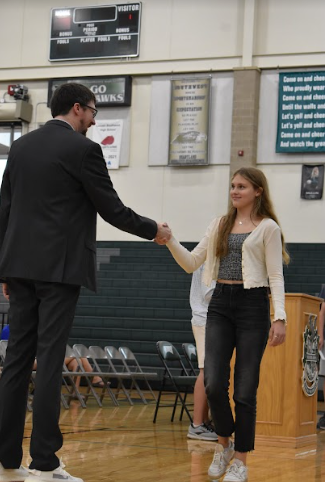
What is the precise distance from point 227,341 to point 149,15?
1372 centimetres

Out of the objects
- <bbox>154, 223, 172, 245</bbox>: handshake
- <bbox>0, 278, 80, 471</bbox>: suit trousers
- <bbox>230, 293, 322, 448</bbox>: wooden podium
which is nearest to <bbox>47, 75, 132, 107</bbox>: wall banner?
<bbox>230, 293, 322, 448</bbox>: wooden podium

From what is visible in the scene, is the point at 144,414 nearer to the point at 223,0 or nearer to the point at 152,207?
the point at 152,207

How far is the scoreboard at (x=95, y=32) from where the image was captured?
16953 millimetres

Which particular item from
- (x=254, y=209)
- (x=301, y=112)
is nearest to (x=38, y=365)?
(x=254, y=209)

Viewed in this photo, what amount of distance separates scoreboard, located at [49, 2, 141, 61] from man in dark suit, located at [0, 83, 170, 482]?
13.7 metres

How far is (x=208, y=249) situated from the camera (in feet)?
14.4

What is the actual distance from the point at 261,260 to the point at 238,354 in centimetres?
49

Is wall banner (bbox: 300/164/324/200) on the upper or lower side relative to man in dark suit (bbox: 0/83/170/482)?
upper

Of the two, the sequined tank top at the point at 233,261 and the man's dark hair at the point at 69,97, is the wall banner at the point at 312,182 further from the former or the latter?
the man's dark hair at the point at 69,97

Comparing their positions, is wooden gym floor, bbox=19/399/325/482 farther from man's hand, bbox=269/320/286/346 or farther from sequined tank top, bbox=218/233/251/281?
sequined tank top, bbox=218/233/251/281

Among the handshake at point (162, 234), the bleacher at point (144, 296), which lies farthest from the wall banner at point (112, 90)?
the handshake at point (162, 234)

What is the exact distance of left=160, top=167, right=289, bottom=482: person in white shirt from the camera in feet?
13.6

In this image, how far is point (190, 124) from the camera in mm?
16453

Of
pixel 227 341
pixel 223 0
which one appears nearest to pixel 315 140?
pixel 223 0
